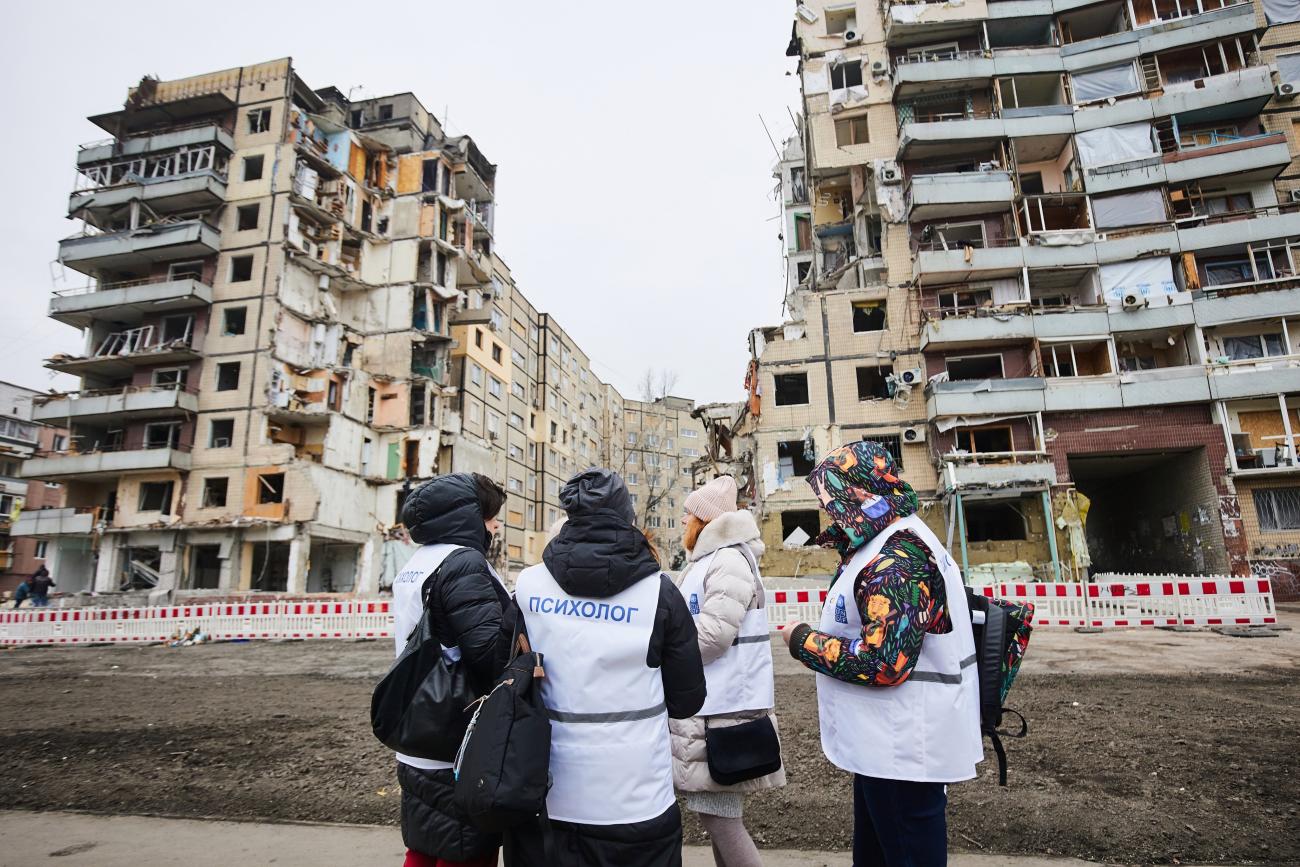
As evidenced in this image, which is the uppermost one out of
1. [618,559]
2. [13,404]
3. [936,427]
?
[13,404]

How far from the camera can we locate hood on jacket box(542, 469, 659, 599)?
2.40 meters

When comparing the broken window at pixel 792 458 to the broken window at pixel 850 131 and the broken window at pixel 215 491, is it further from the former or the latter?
the broken window at pixel 215 491

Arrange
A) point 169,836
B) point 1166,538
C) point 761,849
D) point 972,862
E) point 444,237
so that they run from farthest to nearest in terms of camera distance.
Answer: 1. point 444,237
2. point 1166,538
3. point 169,836
4. point 761,849
5. point 972,862

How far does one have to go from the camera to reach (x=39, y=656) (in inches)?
637

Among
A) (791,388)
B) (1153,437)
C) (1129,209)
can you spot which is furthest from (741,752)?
(1129,209)

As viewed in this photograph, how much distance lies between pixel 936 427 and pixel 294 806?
24976 millimetres

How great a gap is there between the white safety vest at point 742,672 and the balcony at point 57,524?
118 ft

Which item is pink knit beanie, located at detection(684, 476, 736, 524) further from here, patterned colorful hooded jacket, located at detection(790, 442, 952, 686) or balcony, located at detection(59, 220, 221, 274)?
balcony, located at detection(59, 220, 221, 274)

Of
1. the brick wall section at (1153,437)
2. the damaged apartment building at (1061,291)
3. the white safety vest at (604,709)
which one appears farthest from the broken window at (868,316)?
the white safety vest at (604,709)

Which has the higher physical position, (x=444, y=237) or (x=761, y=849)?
(x=444, y=237)

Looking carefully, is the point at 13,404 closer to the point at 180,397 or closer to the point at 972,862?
the point at 180,397

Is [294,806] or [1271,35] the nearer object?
[294,806]

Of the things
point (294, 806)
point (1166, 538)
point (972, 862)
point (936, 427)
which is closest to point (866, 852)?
point (972, 862)

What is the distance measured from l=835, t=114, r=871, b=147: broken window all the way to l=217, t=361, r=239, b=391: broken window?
28.3 m
